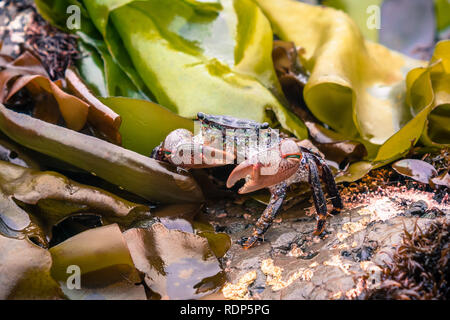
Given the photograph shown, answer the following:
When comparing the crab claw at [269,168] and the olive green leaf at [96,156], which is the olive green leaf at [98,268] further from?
the crab claw at [269,168]

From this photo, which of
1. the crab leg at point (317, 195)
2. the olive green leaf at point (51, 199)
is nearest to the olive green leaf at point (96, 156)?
the olive green leaf at point (51, 199)

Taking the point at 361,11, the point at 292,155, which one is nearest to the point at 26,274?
the point at 292,155

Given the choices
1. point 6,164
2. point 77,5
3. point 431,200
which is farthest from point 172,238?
point 77,5

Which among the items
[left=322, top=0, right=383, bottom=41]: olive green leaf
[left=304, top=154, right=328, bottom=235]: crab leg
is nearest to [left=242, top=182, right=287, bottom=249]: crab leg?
[left=304, top=154, right=328, bottom=235]: crab leg

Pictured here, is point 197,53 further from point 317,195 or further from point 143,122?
point 317,195

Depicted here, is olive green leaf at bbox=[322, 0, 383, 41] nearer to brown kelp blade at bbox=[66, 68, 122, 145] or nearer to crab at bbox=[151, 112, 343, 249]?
crab at bbox=[151, 112, 343, 249]
